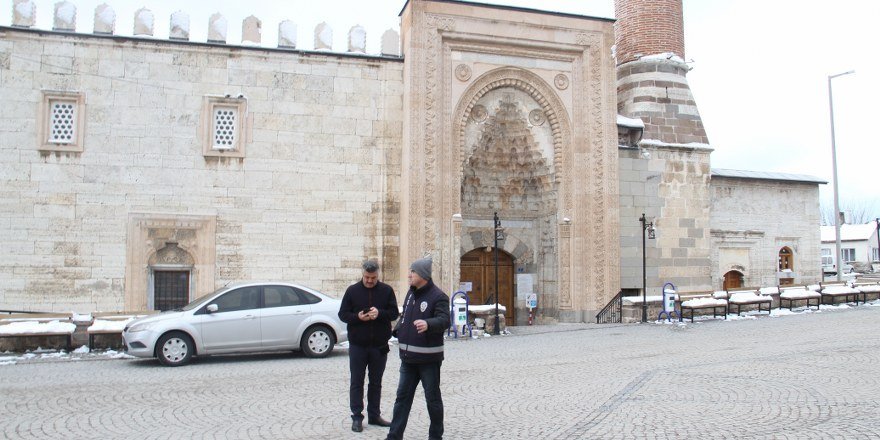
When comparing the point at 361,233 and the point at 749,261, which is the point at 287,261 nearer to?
the point at 361,233

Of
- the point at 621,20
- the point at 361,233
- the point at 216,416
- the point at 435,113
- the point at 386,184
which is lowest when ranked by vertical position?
the point at 216,416

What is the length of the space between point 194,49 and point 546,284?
402 inches

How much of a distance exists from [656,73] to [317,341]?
1385cm

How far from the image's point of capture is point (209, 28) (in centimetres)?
1727

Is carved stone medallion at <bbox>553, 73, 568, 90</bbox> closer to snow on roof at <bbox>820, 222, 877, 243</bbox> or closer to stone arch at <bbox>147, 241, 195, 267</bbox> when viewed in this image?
stone arch at <bbox>147, 241, 195, 267</bbox>

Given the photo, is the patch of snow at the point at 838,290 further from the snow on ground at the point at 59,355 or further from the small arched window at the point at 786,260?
the snow on ground at the point at 59,355

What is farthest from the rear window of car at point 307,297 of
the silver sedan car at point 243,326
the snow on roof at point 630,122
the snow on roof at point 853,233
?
the snow on roof at point 853,233

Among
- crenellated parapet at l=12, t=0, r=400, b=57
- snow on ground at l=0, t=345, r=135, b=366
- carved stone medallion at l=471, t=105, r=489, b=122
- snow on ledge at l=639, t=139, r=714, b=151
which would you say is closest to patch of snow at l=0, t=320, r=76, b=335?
snow on ground at l=0, t=345, r=135, b=366

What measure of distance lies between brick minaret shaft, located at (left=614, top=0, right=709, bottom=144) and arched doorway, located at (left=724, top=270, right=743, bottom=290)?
442 cm

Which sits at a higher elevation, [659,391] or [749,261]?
[749,261]

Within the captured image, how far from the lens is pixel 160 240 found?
16.5 metres

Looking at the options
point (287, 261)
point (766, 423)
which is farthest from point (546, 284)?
point (766, 423)

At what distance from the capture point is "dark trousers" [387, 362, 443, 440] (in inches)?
240

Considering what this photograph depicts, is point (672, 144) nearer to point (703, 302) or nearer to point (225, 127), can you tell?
point (703, 302)
